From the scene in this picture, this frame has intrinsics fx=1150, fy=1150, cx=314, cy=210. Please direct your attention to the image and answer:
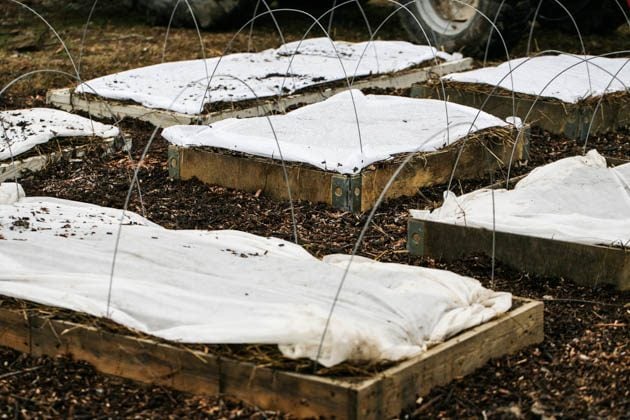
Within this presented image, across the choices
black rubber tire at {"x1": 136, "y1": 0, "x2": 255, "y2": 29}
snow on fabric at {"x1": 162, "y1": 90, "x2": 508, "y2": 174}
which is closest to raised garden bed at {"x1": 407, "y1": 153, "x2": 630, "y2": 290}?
snow on fabric at {"x1": 162, "y1": 90, "x2": 508, "y2": 174}

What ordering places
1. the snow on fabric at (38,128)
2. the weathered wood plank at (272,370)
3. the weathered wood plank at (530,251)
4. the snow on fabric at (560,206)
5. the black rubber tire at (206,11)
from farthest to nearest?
the black rubber tire at (206,11) → the snow on fabric at (38,128) → the snow on fabric at (560,206) → the weathered wood plank at (530,251) → the weathered wood plank at (272,370)

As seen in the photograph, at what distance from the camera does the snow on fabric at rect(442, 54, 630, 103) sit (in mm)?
7617

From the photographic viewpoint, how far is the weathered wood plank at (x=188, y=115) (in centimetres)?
746

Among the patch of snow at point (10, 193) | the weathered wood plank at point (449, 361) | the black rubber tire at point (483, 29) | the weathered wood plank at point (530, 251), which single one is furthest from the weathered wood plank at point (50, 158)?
the weathered wood plank at point (449, 361)

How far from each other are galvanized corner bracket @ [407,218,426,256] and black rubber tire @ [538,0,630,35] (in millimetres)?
5801

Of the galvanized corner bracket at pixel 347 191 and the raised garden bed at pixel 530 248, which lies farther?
the galvanized corner bracket at pixel 347 191

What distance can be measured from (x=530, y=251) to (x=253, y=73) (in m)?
3.98

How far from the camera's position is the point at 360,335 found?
3572 millimetres

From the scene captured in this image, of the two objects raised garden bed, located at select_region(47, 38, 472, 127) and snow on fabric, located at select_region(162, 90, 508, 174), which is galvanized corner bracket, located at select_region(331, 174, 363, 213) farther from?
raised garden bed, located at select_region(47, 38, 472, 127)

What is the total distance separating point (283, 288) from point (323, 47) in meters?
5.66

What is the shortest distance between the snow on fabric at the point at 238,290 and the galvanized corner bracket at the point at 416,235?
0.74m

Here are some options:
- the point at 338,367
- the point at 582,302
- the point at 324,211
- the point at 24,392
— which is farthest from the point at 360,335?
the point at 324,211

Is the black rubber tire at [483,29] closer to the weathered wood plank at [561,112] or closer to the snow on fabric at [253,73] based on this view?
the snow on fabric at [253,73]

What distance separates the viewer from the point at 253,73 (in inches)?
334
